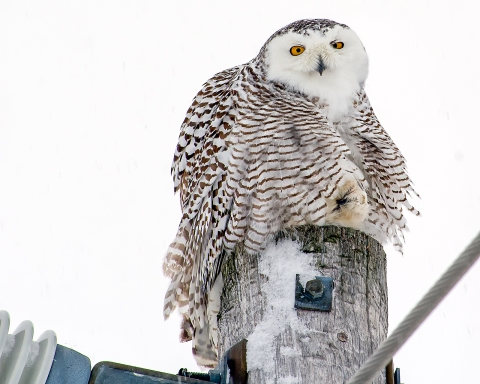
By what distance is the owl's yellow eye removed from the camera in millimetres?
5328

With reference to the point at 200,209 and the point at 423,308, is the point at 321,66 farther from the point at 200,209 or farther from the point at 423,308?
the point at 423,308

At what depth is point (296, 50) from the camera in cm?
535

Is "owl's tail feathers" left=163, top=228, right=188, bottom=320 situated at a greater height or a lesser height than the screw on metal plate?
lesser

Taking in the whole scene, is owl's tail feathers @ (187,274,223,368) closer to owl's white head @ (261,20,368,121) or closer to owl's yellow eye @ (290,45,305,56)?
owl's white head @ (261,20,368,121)

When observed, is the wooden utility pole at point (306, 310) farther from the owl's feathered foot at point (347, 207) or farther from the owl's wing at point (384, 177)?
the owl's wing at point (384, 177)

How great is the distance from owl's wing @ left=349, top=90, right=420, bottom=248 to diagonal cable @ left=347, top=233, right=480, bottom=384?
259 cm

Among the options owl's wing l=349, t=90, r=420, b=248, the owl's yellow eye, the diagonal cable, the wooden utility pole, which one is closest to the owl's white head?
the owl's yellow eye

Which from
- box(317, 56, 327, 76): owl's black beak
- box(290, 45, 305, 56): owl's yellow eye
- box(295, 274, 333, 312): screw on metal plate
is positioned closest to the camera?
box(295, 274, 333, 312): screw on metal plate

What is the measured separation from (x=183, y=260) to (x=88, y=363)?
2.26 m

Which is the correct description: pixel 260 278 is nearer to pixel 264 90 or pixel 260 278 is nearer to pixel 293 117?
pixel 293 117

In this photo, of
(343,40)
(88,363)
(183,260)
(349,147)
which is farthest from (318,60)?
(88,363)

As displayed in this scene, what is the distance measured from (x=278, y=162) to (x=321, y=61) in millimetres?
947

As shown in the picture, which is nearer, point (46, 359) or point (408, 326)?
point (408, 326)

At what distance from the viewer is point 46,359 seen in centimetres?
270
